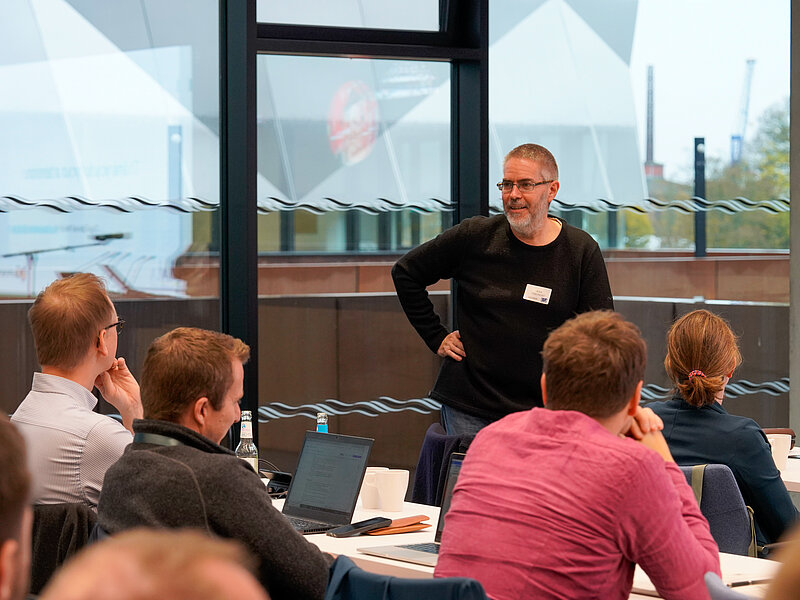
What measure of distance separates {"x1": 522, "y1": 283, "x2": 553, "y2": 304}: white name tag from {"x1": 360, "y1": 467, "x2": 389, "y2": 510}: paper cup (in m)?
1.04

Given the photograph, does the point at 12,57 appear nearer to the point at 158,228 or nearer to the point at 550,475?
the point at 158,228

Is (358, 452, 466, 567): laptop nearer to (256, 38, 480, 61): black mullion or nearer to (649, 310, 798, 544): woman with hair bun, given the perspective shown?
(649, 310, 798, 544): woman with hair bun

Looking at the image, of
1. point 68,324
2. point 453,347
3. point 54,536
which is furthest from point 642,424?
point 453,347

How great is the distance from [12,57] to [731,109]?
12.4 ft

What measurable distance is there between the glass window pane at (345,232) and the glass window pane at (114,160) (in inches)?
12.6

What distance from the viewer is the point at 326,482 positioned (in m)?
3.08

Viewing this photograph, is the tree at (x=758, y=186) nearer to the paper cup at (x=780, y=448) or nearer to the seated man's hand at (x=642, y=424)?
the paper cup at (x=780, y=448)

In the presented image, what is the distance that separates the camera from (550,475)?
82.3 inches

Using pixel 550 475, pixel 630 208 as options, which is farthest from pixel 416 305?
pixel 550 475

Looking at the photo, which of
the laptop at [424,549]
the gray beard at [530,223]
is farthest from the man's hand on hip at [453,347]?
the laptop at [424,549]

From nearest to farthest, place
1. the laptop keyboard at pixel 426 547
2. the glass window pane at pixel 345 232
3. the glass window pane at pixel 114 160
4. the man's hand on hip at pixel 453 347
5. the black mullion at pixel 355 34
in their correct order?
the laptop keyboard at pixel 426 547 → the man's hand on hip at pixel 453 347 → the glass window pane at pixel 114 160 → the black mullion at pixel 355 34 → the glass window pane at pixel 345 232

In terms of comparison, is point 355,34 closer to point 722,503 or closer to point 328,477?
point 328,477

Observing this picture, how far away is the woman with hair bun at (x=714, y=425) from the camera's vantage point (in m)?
3.30

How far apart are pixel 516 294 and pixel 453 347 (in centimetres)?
33
